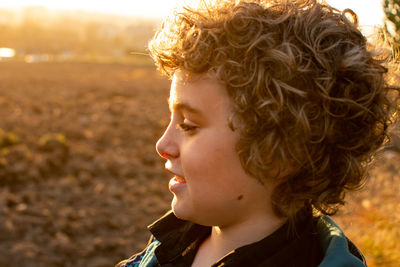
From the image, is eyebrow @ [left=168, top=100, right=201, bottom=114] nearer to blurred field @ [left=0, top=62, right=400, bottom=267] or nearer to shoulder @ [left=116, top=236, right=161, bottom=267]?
shoulder @ [left=116, top=236, right=161, bottom=267]

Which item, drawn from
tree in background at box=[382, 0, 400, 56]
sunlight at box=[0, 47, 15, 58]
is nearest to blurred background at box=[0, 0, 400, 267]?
tree in background at box=[382, 0, 400, 56]

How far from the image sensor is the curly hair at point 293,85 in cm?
148

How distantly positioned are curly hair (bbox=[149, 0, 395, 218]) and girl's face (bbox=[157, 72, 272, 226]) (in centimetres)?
3

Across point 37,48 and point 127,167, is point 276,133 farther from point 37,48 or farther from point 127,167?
point 37,48

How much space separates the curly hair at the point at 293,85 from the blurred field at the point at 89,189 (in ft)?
1.37

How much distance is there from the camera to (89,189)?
5449mm

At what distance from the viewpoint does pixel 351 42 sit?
1555mm

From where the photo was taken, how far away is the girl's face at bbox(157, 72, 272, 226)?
1.52 m

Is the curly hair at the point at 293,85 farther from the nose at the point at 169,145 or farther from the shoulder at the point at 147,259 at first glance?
the shoulder at the point at 147,259

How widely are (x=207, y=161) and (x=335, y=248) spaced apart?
1.41ft

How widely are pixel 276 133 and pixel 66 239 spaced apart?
10.4ft

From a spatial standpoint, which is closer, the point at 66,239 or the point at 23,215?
the point at 66,239

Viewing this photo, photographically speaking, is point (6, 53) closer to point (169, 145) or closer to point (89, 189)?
point (89, 189)

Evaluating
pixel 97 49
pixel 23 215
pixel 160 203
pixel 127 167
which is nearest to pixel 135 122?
pixel 127 167
